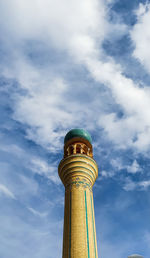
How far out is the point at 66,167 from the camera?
61.5 ft

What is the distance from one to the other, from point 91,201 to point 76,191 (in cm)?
139

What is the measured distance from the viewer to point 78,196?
1672 cm

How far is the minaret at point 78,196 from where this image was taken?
14.4 m

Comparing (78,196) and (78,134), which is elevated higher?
(78,134)

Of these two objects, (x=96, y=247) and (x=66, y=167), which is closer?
(x=96, y=247)

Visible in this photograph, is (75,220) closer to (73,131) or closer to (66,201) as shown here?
(66,201)

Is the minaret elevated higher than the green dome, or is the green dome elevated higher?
the green dome

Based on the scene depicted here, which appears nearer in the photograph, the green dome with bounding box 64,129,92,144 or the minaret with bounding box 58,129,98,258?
the minaret with bounding box 58,129,98,258

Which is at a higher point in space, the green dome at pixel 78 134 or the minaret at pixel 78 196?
the green dome at pixel 78 134

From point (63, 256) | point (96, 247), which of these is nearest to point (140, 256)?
point (96, 247)

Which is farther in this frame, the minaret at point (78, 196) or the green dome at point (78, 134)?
the green dome at point (78, 134)

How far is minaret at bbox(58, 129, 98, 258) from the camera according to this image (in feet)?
47.4

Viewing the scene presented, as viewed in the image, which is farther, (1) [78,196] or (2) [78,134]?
(2) [78,134]

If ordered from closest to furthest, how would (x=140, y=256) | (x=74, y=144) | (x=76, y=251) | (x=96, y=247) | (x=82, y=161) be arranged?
(x=76, y=251)
(x=96, y=247)
(x=82, y=161)
(x=74, y=144)
(x=140, y=256)
